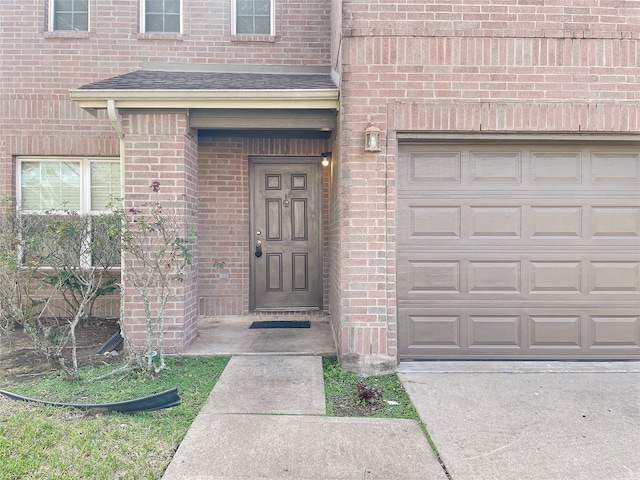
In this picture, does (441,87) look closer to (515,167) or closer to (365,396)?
(515,167)

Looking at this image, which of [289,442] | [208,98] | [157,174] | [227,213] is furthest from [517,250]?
[157,174]

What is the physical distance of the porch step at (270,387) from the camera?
3365 mm

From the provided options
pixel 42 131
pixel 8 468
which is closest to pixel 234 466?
pixel 8 468

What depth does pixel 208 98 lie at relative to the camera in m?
A: 4.45

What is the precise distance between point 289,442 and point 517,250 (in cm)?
315

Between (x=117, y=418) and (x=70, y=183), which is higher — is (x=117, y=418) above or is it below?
below

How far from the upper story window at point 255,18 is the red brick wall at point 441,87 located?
2561mm

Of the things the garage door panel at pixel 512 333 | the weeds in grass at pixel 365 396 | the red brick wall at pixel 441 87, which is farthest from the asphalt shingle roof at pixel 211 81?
the weeds in grass at pixel 365 396

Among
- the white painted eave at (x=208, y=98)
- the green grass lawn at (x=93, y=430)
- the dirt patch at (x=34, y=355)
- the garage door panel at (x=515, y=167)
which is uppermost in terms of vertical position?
the white painted eave at (x=208, y=98)

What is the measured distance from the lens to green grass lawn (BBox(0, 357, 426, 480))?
254 centimetres

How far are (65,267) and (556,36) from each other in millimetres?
5854

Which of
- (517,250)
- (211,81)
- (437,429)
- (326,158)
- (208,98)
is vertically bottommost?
(437,429)

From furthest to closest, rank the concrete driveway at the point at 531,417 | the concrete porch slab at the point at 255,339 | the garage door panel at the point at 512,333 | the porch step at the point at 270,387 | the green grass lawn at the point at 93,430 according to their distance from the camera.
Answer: the concrete porch slab at the point at 255,339, the garage door panel at the point at 512,333, the porch step at the point at 270,387, the concrete driveway at the point at 531,417, the green grass lawn at the point at 93,430

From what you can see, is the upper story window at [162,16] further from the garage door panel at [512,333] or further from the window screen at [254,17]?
the garage door panel at [512,333]
